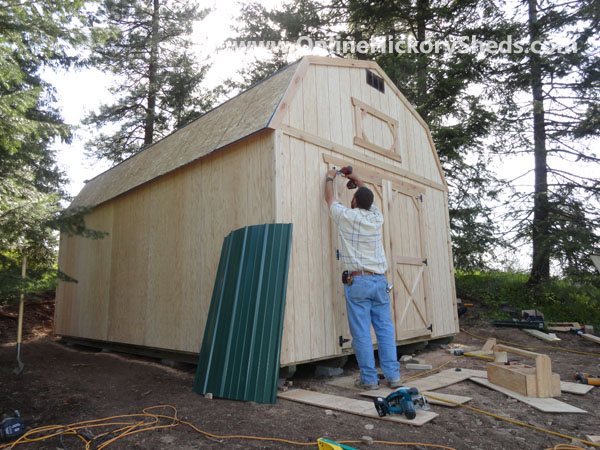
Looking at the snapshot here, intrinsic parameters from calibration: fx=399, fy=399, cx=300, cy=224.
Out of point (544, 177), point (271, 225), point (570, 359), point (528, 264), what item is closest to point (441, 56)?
point (544, 177)

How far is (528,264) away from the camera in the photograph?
35.5 feet

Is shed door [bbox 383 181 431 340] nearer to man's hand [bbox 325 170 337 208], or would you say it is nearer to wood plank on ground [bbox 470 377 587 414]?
man's hand [bbox 325 170 337 208]

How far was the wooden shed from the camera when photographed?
4.59 meters

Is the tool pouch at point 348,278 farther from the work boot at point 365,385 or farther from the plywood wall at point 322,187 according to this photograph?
the work boot at point 365,385

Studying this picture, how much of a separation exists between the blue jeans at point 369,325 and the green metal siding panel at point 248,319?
2.54 feet

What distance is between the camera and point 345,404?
348cm

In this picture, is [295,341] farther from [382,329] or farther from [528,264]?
[528,264]

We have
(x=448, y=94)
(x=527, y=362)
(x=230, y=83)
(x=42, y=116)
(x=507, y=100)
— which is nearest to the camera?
(x=527, y=362)

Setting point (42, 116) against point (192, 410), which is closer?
point (192, 410)

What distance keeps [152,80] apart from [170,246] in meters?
10.7

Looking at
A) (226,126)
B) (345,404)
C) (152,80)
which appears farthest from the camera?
(152,80)

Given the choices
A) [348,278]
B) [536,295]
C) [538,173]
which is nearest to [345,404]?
A: [348,278]

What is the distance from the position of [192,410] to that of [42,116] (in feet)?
39.3

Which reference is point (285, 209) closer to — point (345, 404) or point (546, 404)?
point (345, 404)
